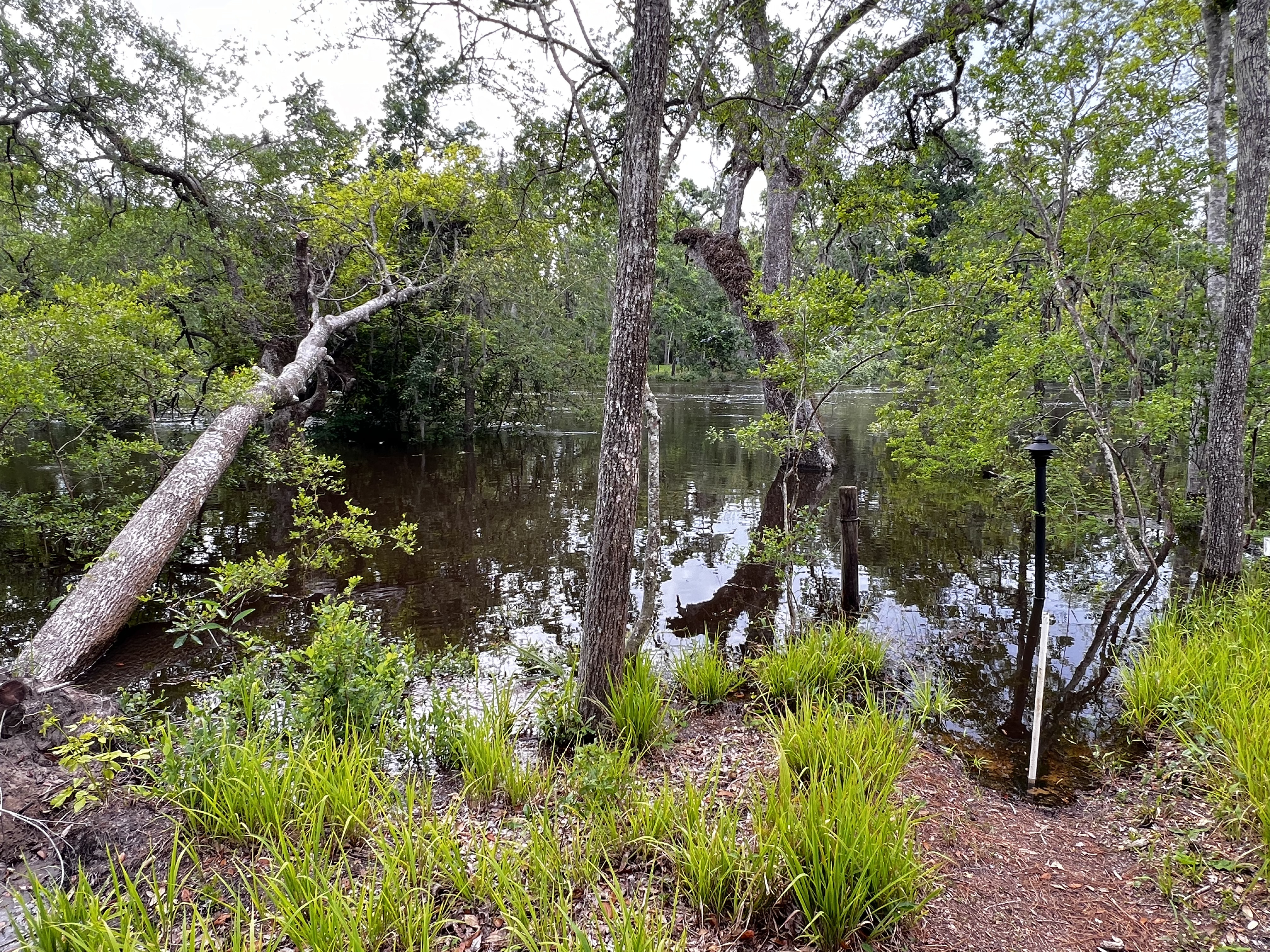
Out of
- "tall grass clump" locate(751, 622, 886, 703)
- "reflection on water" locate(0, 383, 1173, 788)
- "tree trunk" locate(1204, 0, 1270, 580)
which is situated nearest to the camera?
"tall grass clump" locate(751, 622, 886, 703)

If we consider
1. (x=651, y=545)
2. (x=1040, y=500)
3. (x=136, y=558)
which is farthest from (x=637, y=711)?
(x=136, y=558)

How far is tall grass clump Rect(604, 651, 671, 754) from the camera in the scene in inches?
139

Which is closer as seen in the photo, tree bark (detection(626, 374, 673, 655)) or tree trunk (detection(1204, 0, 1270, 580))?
tree bark (detection(626, 374, 673, 655))

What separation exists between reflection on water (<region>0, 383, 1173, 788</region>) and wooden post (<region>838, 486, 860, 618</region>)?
35 cm

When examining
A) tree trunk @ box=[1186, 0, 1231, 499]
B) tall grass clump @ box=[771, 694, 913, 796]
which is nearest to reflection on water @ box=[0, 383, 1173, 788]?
tall grass clump @ box=[771, 694, 913, 796]

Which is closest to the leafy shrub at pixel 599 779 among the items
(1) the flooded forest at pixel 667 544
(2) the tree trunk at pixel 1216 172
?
(1) the flooded forest at pixel 667 544

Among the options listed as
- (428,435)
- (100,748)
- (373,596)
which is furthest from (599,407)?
(100,748)

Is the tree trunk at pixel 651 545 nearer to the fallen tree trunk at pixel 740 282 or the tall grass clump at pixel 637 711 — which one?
the tall grass clump at pixel 637 711

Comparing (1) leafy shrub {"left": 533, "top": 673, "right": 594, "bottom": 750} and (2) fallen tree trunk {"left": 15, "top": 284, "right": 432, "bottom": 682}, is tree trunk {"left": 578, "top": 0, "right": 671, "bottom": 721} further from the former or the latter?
(2) fallen tree trunk {"left": 15, "top": 284, "right": 432, "bottom": 682}

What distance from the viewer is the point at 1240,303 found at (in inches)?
210

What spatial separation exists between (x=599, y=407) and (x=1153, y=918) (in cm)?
1864

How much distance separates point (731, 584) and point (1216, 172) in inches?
291

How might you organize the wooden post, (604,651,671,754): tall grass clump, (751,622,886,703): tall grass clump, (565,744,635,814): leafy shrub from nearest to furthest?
(565,744,635,814): leafy shrub → (604,651,671,754): tall grass clump → (751,622,886,703): tall grass clump → the wooden post

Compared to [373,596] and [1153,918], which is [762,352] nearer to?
[373,596]
